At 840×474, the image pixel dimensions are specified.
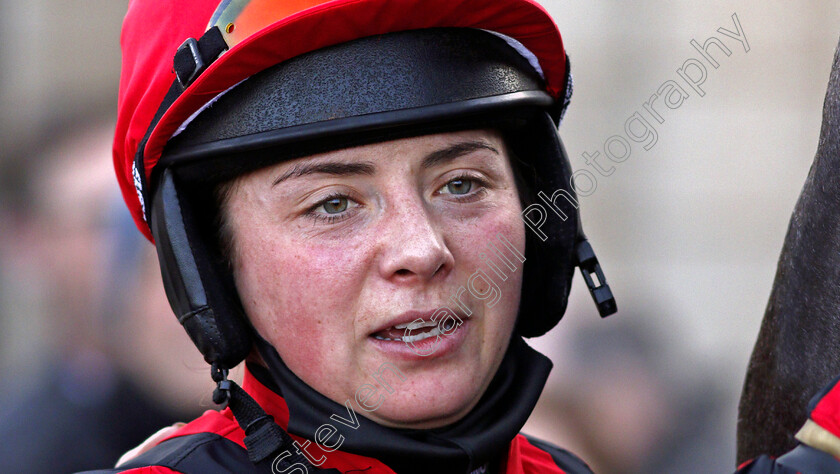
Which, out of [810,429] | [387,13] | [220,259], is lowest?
[810,429]

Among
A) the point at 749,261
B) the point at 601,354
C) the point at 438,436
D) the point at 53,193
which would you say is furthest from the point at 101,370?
the point at 749,261

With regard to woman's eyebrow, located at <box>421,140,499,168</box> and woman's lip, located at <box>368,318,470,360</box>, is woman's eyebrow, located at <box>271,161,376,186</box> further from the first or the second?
woman's lip, located at <box>368,318,470,360</box>

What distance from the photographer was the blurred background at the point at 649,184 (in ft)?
14.1

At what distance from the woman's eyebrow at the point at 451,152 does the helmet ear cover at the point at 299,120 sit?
0.04m

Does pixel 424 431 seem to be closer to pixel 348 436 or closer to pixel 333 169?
pixel 348 436

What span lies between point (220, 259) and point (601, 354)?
274cm

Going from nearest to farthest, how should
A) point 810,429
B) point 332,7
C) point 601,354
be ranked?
point 810,429 → point 332,7 → point 601,354

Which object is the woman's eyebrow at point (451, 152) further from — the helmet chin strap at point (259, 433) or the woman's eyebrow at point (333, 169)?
the helmet chin strap at point (259, 433)

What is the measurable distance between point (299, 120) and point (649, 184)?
454 cm

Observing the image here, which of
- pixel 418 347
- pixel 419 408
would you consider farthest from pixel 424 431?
pixel 418 347

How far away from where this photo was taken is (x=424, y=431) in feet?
6.16

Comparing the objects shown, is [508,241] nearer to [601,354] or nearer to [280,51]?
[280,51]

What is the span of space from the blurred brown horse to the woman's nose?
2.12ft

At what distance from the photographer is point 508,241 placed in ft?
6.54
